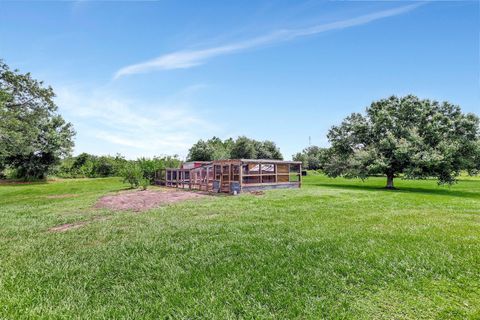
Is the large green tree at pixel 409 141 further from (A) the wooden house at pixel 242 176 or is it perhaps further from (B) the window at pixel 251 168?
(B) the window at pixel 251 168

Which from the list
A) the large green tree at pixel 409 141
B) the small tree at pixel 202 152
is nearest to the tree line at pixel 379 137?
the large green tree at pixel 409 141

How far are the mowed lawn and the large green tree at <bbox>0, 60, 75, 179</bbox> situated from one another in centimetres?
1761

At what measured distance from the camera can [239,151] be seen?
47.1 metres

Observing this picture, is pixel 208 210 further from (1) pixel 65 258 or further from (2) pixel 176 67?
(2) pixel 176 67

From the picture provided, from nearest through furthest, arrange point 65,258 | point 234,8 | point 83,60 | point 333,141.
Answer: point 65,258 → point 234,8 → point 83,60 → point 333,141

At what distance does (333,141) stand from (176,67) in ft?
53.6

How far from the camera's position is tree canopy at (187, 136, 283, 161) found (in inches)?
1786

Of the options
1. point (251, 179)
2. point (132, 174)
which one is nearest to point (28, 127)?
point (132, 174)

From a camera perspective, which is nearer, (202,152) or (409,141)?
(409,141)

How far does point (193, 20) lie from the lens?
11.4 m

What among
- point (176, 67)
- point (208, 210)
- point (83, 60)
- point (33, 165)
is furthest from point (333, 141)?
point (33, 165)

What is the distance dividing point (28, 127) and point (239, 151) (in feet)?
104

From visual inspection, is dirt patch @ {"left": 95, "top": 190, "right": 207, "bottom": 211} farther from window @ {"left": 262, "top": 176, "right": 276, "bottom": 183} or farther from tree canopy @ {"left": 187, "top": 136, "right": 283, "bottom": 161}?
tree canopy @ {"left": 187, "top": 136, "right": 283, "bottom": 161}

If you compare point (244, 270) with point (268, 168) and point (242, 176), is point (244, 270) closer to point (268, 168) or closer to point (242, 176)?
point (242, 176)
